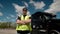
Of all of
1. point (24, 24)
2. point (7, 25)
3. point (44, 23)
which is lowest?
point (24, 24)

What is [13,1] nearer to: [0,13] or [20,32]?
[0,13]

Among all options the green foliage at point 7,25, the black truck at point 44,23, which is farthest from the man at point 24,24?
the green foliage at point 7,25

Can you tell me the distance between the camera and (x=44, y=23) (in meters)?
9.72

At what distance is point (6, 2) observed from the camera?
11.0 m

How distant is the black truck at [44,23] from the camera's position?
9.62 meters

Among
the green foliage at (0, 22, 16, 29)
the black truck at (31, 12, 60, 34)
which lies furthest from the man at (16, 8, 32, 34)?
the green foliage at (0, 22, 16, 29)

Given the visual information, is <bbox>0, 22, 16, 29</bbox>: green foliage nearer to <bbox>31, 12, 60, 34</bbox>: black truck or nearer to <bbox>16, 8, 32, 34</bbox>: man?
<bbox>31, 12, 60, 34</bbox>: black truck

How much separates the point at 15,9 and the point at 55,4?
1.71 m

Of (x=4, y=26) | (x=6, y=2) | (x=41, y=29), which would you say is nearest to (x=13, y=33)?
(x=4, y=26)

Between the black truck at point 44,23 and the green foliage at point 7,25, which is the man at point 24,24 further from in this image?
the green foliage at point 7,25

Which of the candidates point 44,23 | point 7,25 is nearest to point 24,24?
point 44,23

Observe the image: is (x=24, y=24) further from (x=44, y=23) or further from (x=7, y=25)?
(x=7, y=25)

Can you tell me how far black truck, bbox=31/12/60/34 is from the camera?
9617mm

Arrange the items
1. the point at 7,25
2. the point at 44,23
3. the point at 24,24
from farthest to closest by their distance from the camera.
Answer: the point at 7,25
the point at 44,23
the point at 24,24
